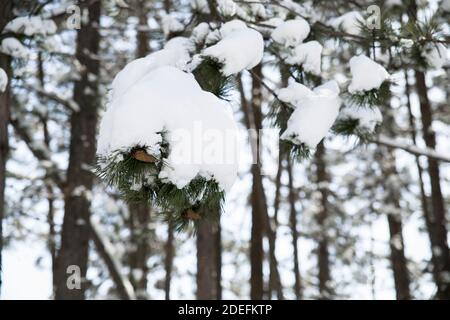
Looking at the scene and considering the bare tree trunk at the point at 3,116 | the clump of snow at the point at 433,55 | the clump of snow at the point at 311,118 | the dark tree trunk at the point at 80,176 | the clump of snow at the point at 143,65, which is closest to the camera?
the clump of snow at the point at 143,65

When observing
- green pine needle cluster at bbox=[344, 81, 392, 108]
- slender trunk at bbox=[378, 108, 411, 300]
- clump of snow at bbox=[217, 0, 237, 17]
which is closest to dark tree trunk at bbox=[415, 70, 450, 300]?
slender trunk at bbox=[378, 108, 411, 300]

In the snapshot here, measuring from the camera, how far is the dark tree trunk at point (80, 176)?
6.50 m

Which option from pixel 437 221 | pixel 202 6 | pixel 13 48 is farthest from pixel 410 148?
pixel 437 221

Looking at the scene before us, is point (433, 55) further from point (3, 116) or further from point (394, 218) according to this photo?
point (394, 218)

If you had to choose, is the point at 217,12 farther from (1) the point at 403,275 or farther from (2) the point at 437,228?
(1) the point at 403,275

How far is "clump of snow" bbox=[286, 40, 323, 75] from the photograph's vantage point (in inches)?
143

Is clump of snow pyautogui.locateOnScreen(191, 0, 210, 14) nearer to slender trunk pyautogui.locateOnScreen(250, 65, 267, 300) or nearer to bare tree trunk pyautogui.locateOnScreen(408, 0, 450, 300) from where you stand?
slender trunk pyautogui.locateOnScreen(250, 65, 267, 300)

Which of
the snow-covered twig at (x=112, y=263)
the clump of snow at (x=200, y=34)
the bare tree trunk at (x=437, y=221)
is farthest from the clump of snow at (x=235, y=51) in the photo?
the bare tree trunk at (x=437, y=221)

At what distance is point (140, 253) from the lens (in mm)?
10094

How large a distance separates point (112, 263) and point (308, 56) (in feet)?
13.6

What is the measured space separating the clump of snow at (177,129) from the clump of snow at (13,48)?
224 centimetres

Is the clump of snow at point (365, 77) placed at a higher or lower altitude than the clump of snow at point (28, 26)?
lower

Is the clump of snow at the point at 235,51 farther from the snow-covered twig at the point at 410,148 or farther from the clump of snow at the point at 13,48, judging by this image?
the clump of snow at the point at 13,48
